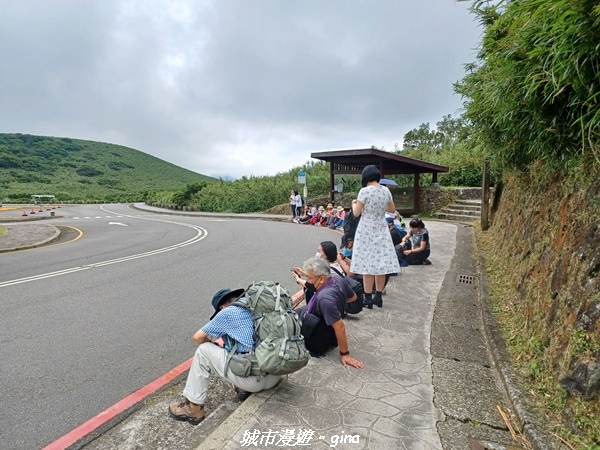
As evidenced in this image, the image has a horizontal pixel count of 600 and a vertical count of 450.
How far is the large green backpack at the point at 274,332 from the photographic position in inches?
101

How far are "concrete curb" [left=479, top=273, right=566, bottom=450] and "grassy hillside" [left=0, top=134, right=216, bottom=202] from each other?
5605cm

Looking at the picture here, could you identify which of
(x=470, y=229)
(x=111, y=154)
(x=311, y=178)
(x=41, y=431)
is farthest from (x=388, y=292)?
(x=111, y=154)

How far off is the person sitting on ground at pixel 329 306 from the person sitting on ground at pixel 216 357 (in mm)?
752

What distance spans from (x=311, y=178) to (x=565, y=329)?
76.1 feet

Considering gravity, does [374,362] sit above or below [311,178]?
below

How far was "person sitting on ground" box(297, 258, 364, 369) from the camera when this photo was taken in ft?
10.4

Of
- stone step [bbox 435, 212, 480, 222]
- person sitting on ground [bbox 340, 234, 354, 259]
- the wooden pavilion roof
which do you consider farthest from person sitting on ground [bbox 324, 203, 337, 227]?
person sitting on ground [bbox 340, 234, 354, 259]

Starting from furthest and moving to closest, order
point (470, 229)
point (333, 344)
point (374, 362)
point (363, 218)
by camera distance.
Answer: point (470, 229) < point (363, 218) < point (333, 344) < point (374, 362)

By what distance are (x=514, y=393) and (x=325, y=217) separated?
14.0 metres

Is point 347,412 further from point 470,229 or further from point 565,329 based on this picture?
point 470,229

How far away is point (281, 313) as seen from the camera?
8.85ft

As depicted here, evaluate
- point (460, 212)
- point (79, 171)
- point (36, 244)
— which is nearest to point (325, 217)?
point (460, 212)

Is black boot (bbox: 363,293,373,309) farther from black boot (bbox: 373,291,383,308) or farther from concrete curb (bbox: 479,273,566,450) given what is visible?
concrete curb (bbox: 479,273,566,450)

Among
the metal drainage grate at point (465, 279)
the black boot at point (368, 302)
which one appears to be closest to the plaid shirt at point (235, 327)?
the black boot at point (368, 302)
